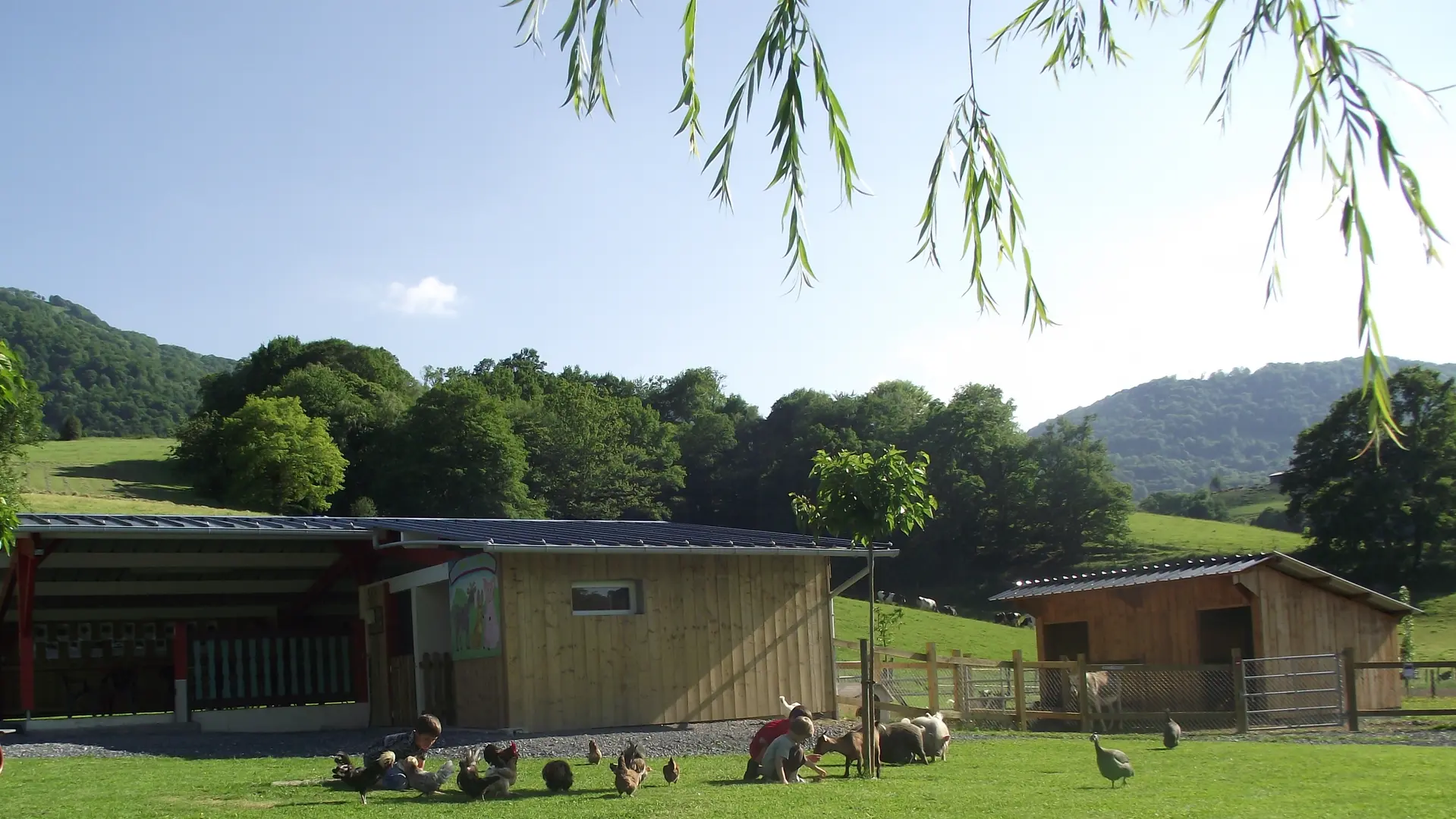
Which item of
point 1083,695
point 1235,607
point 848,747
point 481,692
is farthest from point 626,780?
point 1235,607

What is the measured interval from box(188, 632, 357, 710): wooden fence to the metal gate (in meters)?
13.5

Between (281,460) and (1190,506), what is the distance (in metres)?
63.4

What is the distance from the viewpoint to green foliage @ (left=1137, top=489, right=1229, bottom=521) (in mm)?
85375

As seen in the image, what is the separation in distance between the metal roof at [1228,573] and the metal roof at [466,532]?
6950 millimetres

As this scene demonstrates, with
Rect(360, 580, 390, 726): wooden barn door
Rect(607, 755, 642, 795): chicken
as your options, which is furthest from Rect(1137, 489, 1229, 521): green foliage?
Rect(607, 755, 642, 795): chicken

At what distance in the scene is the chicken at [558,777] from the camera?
913cm

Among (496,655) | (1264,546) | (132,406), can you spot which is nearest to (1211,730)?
(496,655)

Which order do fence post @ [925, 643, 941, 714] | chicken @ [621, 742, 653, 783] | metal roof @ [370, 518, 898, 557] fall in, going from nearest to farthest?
1. chicken @ [621, 742, 653, 783]
2. metal roof @ [370, 518, 898, 557]
3. fence post @ [925, 643, 941, 714]

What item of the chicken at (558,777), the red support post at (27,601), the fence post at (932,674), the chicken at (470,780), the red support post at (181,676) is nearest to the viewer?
the chicken at (470,780)

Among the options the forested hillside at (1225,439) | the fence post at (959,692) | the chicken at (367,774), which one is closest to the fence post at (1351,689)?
the fence post at (959,692)

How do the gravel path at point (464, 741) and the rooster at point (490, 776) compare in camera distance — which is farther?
the gravel path at point (464, 741)

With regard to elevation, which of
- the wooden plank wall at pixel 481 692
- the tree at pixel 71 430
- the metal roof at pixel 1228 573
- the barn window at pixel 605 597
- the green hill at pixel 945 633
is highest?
the tree at pixel 71 430

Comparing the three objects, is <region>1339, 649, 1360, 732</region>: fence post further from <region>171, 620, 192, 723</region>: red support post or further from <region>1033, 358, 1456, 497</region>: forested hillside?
<region>1033, 358, 1456, 497</region>: forested hillside

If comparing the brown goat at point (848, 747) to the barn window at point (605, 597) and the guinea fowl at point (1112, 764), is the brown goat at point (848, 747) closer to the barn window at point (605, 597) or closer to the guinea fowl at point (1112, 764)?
the guinea fowl at point (1112, 764)
